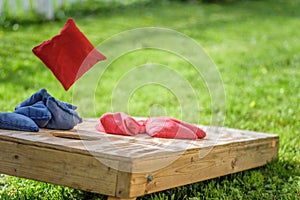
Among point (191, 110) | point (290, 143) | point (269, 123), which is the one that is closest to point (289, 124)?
point (269, 123)

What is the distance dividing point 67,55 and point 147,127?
0.74 m

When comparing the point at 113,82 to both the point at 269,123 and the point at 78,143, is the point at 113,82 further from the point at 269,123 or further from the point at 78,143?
the point at 78,143

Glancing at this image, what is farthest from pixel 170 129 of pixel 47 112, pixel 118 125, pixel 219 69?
pixel 219 69

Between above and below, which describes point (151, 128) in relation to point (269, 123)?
above

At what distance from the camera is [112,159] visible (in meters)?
3.15

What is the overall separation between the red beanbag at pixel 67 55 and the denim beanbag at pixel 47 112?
0.52 feet

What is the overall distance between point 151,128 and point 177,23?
750 cm

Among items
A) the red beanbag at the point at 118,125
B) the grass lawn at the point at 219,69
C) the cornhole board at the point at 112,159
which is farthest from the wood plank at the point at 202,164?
the red beanbag at the point at 118,125

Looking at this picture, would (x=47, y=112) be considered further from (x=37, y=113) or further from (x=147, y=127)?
(x=147, y=127)

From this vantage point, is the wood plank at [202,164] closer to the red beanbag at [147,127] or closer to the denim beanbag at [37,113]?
the red beanbag at [147,127]

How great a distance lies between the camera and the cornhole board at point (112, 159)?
10.3ft

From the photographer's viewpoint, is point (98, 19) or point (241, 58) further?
point (98, 19)

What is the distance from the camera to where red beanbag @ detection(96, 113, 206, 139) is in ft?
13.0

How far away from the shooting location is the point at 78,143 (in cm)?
343
